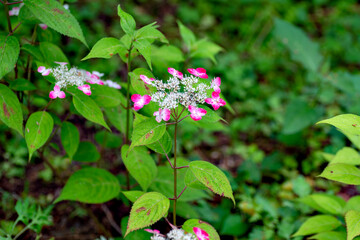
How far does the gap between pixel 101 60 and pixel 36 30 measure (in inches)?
67.3

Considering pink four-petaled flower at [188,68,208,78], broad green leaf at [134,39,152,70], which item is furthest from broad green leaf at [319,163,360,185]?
broad green leaf at [134,39,152,70]

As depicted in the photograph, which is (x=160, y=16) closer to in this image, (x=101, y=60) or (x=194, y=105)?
(x=101, y=60)

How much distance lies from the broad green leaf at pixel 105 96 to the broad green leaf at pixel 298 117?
1.60 m

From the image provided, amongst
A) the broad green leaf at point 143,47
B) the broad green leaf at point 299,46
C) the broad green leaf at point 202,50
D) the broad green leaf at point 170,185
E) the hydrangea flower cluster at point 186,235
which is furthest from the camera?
the broad green leaf at point 299,46

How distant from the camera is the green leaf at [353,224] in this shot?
1.19m

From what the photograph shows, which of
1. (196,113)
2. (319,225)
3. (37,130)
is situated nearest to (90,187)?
(37,130)

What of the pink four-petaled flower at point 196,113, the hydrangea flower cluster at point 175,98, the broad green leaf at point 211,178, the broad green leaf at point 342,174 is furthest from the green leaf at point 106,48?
the broad green leaf at point 342,174

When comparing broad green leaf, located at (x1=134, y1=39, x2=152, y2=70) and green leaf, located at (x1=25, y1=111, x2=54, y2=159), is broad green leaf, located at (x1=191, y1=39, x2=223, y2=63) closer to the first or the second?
broad green leaf, located at (x1=134, y1=39, x2=152, y2=70)

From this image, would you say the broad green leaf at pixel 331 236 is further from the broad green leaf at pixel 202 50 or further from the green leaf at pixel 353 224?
the broad green leaf at pixel 202 50

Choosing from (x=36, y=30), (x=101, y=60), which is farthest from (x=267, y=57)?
(x=36, y=30)

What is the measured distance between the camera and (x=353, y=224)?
1229 millimetres

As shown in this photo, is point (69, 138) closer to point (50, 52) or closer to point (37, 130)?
point (37, 130)

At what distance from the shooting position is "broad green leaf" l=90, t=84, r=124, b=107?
4.87 ft

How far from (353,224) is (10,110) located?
57.1 inches
